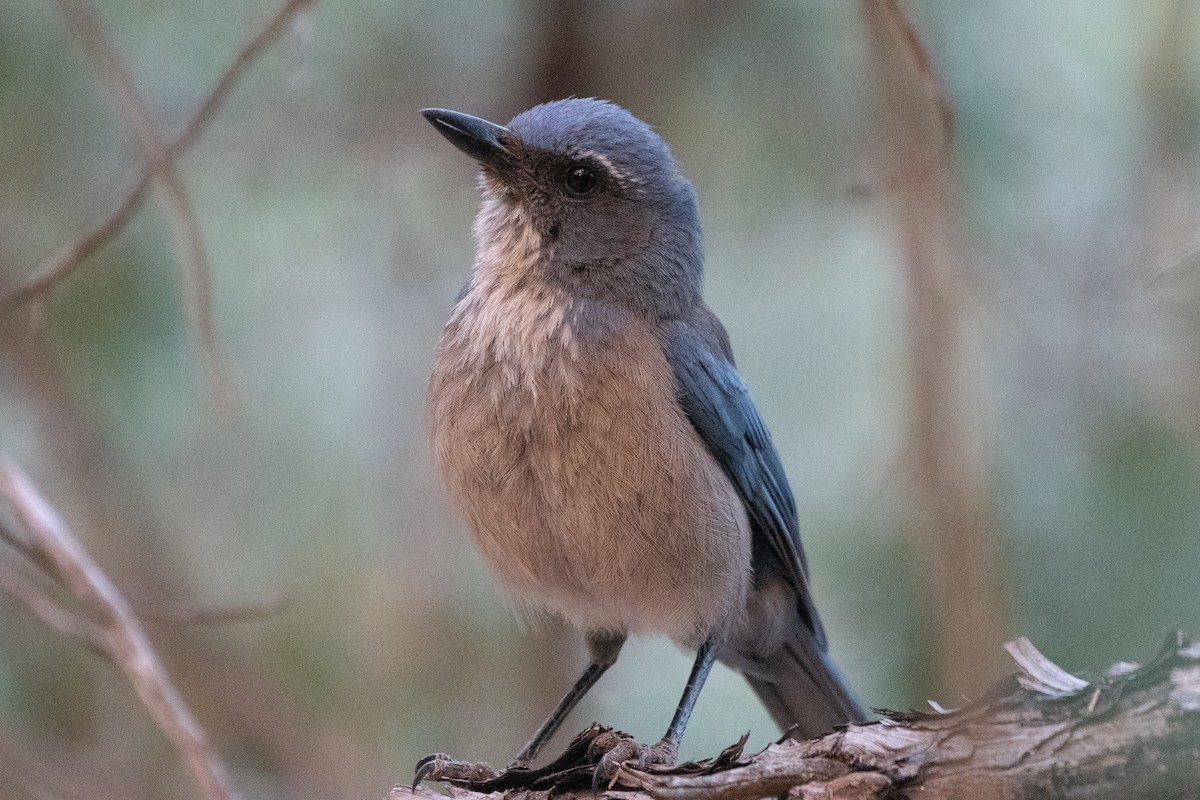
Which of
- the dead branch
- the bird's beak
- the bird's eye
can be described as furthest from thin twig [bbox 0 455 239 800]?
the bird's eye

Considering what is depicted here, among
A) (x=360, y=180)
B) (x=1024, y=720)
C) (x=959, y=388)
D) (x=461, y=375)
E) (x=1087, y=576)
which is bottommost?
(x=1024, y=720)

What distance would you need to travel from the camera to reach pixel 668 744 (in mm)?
3365

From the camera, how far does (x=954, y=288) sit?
3.41m

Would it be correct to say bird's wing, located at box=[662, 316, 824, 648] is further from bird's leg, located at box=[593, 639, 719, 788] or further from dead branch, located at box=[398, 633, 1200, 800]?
dead branch, located at box=[398, 633, 1200, 800]

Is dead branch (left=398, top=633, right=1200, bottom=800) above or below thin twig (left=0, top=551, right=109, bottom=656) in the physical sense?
below

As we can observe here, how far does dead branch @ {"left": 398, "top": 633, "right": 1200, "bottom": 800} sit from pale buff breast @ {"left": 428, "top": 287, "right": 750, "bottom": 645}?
2.47 feet

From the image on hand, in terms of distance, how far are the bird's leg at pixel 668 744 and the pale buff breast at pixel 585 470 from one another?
100 millimetres

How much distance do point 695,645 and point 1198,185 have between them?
2528 millimetres

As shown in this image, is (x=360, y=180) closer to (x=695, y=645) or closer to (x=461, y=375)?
(x=461, y=375)

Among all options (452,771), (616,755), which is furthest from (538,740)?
(616,755)

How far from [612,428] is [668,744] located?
0.92 metres

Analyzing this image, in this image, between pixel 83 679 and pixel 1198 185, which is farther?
pixel 83 679

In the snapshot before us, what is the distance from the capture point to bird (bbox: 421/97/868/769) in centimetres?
338

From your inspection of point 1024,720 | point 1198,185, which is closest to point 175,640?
point 1024,720
